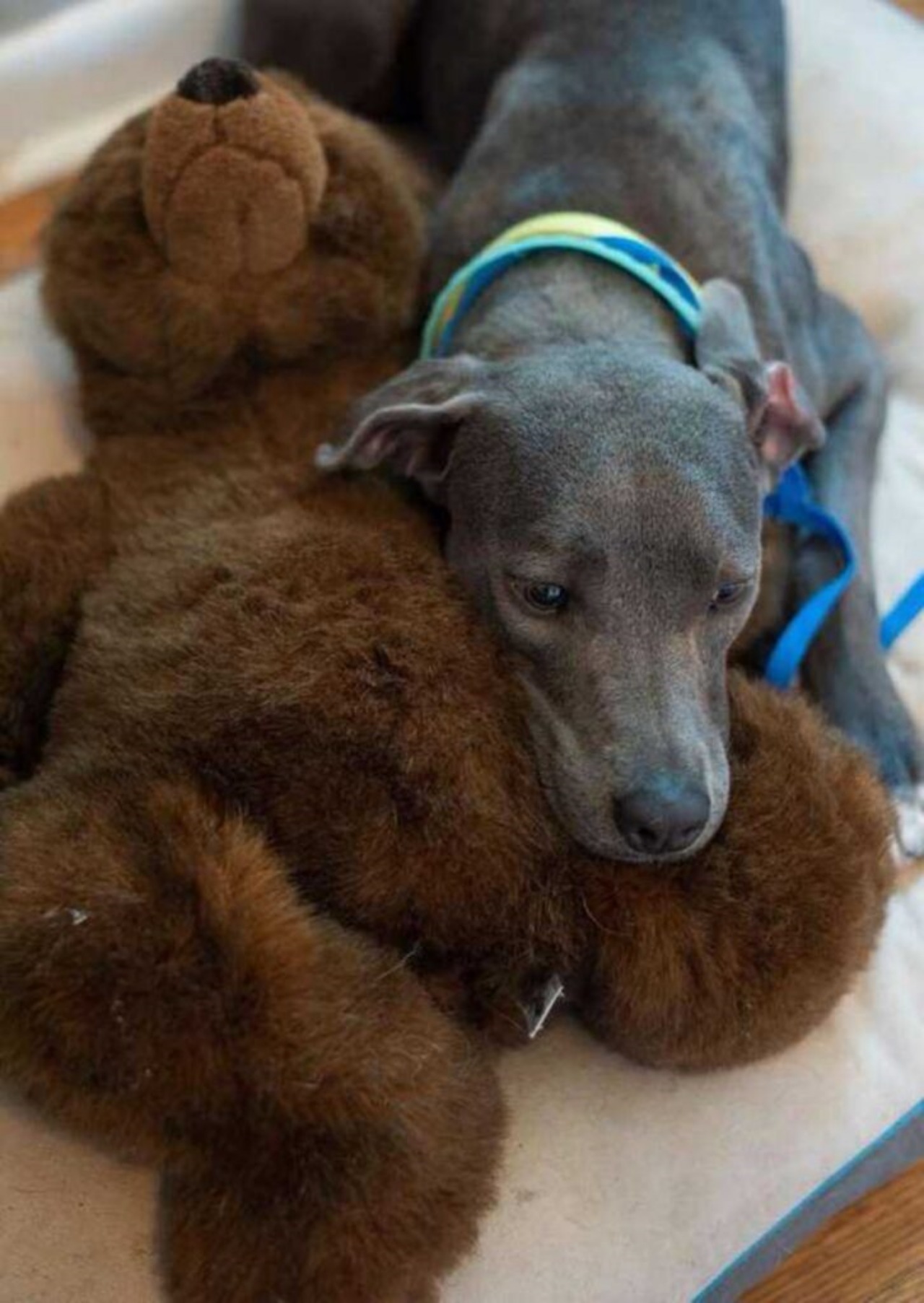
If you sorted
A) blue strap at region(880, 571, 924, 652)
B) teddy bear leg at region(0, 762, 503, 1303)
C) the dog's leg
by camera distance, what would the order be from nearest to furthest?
teddy bear leg at region(0, 762, 503, 1303) → the dog's leg → blue strap at region(880, 571, 924, 652)

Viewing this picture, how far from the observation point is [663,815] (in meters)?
1.38

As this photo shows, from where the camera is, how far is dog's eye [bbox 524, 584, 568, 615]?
61.8 inches

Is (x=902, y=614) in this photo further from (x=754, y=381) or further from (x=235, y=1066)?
(x=235, y=1066)

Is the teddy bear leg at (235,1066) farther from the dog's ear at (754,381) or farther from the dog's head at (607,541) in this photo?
the dog's ear at (754,381)

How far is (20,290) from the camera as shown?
2.47 m

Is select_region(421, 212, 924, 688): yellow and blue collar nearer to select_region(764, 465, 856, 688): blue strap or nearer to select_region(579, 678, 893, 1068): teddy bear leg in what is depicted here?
select_region(764, 465, 856, 688): blue strap

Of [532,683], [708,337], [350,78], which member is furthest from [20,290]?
[532,683]

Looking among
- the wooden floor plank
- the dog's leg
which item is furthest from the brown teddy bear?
the wooden floor plank

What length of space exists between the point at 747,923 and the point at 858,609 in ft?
2.48

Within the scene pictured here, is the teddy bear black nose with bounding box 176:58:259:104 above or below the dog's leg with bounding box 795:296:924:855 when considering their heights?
above

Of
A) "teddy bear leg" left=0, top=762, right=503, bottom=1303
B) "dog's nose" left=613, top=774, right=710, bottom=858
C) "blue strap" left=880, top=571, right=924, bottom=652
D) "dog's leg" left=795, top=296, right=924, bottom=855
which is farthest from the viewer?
"blue strap" left=880, top=571, right=924, bottom=652

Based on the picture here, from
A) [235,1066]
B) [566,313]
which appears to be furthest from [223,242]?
[235,1066]

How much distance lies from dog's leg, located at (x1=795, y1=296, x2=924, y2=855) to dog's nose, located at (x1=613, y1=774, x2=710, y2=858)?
0.56m

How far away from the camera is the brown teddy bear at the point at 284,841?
4.00 feet
